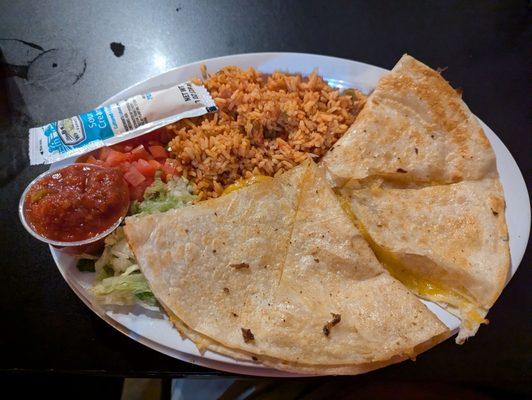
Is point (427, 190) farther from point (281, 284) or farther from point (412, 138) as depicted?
point (281, 284)

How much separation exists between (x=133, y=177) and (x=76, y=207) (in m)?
0.32

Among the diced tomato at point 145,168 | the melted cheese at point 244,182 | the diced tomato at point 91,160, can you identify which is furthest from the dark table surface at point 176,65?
the melted cheese at point 244,182

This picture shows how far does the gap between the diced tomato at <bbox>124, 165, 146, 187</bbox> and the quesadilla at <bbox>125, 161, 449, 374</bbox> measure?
0.29 metres

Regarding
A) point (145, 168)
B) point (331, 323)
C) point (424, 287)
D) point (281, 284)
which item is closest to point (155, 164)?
point (145, 168)

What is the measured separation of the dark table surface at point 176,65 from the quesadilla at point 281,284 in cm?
23

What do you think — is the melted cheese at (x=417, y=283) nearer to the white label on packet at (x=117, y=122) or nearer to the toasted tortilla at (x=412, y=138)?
the toasted tortilla at (x=412, y=138)

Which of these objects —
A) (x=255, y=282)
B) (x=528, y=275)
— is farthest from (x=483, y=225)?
(x=255, y=282)

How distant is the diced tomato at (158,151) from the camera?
7.20 ft

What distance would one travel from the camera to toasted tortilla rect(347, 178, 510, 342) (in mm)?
1788

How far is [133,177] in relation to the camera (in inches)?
80.7

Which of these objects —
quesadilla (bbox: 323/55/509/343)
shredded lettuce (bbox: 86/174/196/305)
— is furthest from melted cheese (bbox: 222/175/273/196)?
quesadilla (bbox: 323/55/509/343)

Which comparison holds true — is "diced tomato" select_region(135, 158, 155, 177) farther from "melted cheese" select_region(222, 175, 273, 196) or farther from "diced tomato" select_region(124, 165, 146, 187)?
"melted cheese" select_region(222, 175, 273, 196)

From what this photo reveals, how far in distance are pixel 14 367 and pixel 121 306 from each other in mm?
476

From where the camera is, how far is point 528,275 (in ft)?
6.56
